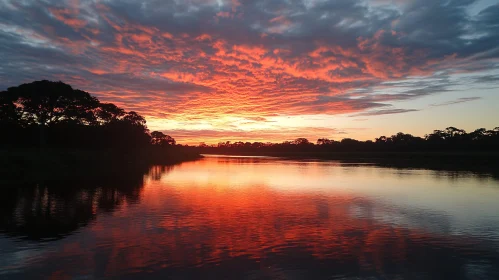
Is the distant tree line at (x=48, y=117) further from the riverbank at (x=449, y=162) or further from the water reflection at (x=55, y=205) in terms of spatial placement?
the riverbank at (x=449, y=162)

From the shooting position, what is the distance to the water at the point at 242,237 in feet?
41.0

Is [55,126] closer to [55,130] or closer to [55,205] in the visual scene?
[55,130]

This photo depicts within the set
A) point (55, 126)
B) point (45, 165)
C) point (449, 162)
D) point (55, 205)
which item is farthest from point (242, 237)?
point (449, 162)

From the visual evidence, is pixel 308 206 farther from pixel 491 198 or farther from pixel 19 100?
pixel 19 100

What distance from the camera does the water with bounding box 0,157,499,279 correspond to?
1251 centimetres

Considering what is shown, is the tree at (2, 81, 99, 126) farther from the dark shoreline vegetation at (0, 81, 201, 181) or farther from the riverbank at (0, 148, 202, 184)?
the riverbank at (0, 148, 202, 184)

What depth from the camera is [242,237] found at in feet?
55.4

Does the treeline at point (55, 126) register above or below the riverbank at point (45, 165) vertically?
above

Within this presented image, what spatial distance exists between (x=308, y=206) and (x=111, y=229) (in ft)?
46.8

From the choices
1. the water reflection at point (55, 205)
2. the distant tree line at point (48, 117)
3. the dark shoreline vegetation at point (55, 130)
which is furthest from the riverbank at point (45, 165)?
the distant tree line at point (48, 117)

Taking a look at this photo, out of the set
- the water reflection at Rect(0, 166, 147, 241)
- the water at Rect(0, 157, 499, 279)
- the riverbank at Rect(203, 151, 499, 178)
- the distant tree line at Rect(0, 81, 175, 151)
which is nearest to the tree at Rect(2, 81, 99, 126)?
the distant tree line at Rect(0, 81, 175, 151)

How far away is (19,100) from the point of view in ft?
210

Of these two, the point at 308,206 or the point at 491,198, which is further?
the point at 491,198

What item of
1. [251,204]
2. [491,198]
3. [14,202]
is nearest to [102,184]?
[14,202]
